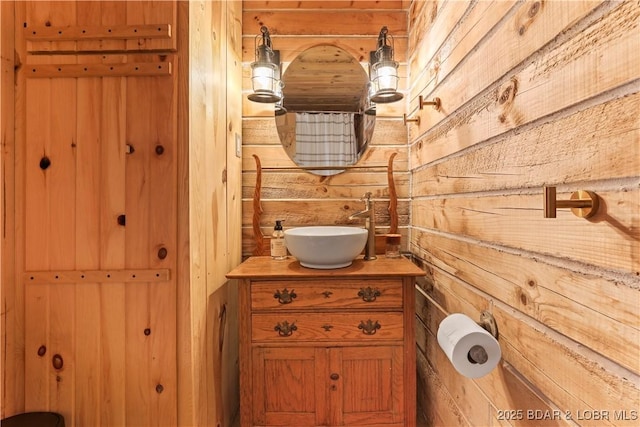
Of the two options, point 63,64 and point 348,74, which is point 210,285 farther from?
point 348,74

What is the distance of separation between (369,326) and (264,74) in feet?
4.52

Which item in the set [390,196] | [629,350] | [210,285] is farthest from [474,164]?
[210,285]

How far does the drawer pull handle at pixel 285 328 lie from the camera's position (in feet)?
4.25

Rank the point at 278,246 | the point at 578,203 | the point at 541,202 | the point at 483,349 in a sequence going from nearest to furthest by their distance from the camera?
1. the point at 578,203
2. the point at 541,202
3. the point at 483,349
4. the point at 278,246

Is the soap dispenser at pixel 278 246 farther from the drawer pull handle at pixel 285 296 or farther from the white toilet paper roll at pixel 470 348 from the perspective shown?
the white toilet paper roll at pixel 470 348

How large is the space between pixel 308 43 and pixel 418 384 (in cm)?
204

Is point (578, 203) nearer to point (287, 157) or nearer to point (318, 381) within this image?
point (318, 381)

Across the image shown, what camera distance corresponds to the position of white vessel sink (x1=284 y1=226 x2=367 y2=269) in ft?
4.30

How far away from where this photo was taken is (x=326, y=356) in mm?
1294

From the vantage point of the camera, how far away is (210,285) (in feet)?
4.32

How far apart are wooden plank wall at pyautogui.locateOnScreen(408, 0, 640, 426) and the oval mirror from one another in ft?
2.05

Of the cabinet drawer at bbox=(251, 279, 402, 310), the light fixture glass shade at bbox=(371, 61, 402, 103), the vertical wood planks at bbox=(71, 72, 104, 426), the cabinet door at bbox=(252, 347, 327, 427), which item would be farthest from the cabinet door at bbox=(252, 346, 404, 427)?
the light fixture glass shade at bbox=(371, 61, 402, 103)

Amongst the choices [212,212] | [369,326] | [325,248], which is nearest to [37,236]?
[212,212]

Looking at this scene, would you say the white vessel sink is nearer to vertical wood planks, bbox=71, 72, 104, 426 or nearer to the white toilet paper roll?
the white toilet paper roll
